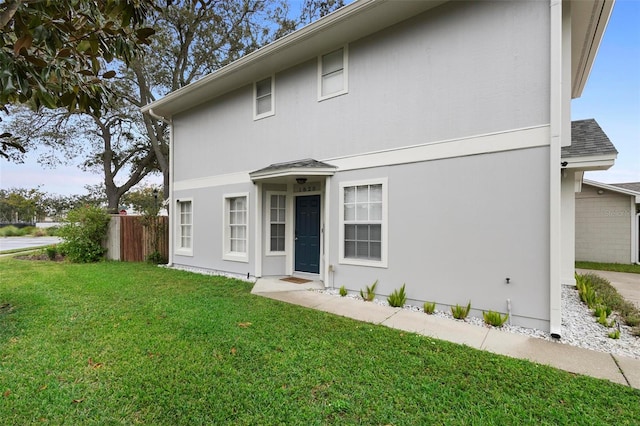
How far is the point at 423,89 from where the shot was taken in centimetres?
577

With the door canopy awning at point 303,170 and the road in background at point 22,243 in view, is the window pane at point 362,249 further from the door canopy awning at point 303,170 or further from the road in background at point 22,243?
the road in background at point 22,243

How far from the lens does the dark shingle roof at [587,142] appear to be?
6625 mm

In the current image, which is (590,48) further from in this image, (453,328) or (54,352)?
(54,352)

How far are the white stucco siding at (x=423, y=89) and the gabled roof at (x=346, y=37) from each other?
216mm

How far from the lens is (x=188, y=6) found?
14742mm

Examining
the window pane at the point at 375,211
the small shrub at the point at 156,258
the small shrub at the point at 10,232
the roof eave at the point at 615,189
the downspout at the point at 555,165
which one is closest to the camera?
the downspout at the point at 555,165

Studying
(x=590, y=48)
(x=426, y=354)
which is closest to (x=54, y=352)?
(x=426, y=354)

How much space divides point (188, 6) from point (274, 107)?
11.0m

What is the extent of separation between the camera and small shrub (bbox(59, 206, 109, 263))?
11.5 metres

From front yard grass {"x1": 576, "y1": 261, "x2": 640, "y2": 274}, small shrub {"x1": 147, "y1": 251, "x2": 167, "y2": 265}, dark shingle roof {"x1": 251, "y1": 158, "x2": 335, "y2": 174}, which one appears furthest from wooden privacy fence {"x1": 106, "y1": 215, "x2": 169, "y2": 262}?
front yard grass {"x1": 576, "y1": 261, "x2": 640, "y2": 274}

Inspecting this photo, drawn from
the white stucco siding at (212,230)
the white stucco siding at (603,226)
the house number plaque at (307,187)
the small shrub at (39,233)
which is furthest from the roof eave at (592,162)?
the small shrub at (39,233)

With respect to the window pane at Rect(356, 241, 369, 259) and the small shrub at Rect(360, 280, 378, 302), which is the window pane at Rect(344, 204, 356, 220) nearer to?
the window pane at Rect(356, 241, 369, 259)

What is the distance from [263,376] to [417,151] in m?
4.52

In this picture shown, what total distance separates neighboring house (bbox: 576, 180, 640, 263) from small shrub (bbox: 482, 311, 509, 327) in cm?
1124
